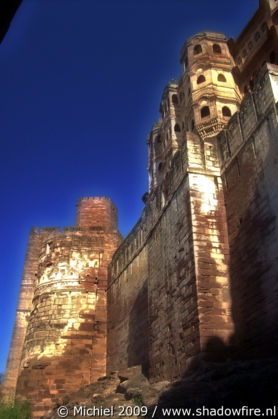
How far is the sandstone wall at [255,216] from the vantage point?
8008mm

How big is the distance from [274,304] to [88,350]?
11.2m

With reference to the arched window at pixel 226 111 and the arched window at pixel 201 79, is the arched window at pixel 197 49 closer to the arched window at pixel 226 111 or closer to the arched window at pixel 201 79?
the arched window at pixel 201 79

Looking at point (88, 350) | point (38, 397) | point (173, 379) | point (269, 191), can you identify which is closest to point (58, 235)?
point (88, 350)

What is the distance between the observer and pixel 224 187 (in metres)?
10.7

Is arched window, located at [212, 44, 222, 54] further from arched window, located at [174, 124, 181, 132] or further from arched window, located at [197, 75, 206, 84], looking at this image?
arched window, located at [174, 124, 181, 132]

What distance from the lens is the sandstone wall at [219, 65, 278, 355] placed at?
8.01 metres

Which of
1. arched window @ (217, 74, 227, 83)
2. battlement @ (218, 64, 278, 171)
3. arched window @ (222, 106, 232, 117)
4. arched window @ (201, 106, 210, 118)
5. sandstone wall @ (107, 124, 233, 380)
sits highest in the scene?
arched window @ (217, 74, 227, 83)

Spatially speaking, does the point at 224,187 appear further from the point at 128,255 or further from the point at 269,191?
the point at 128,255

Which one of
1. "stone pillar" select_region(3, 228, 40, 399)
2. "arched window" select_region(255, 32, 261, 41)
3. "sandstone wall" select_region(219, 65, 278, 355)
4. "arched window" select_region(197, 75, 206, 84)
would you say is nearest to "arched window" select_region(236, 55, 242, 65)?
→ "arched window" select_region(255, 32, 261, 41)

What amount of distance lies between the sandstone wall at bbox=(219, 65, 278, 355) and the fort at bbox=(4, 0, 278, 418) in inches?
1.1

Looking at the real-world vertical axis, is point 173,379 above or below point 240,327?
below

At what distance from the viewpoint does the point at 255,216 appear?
892 centimetres

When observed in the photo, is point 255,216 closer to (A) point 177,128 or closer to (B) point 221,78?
(B) point 221,78

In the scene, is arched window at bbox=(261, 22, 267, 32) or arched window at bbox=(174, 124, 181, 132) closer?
arched window at bbox=(261, 22, 267, 32)
